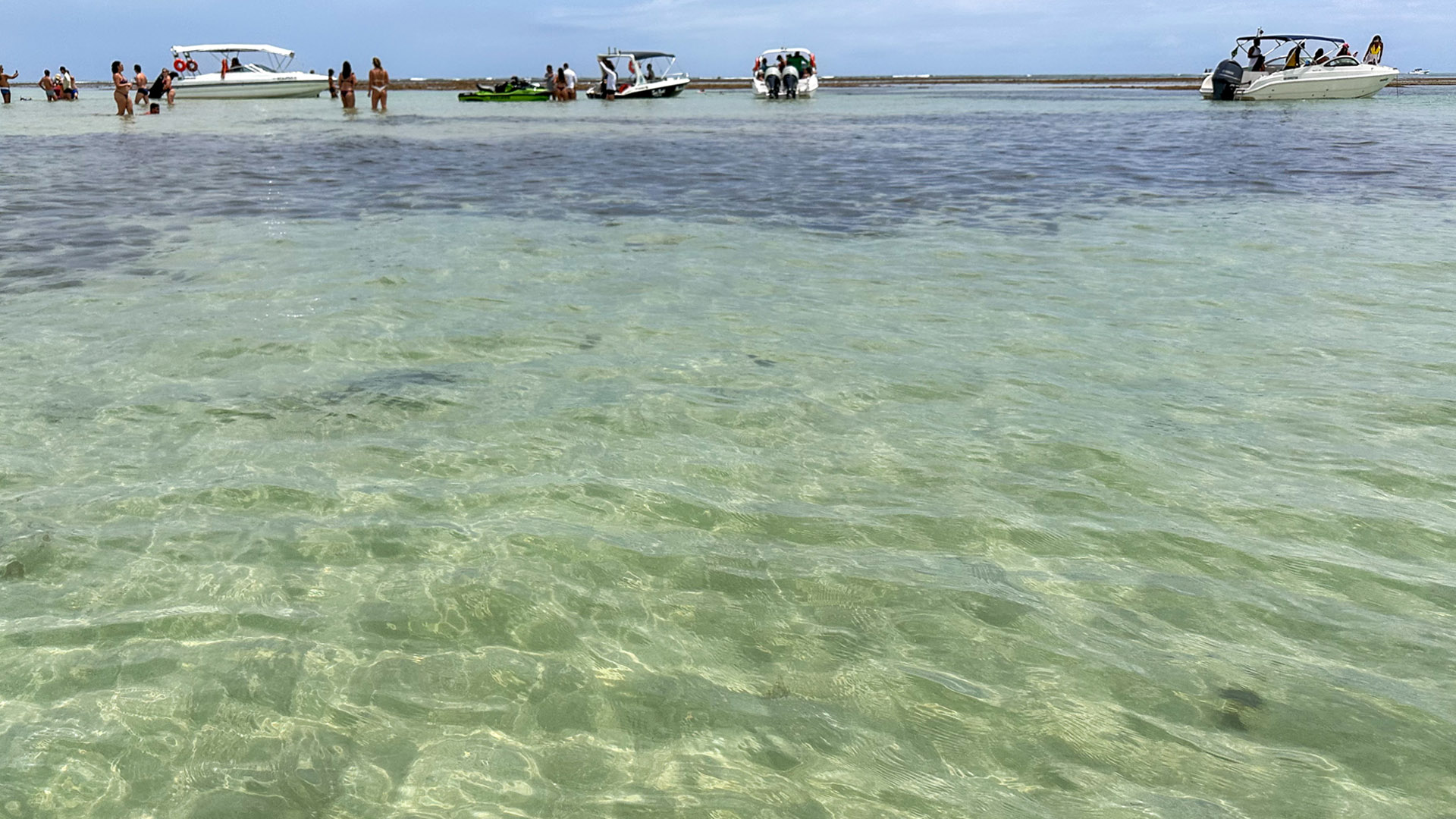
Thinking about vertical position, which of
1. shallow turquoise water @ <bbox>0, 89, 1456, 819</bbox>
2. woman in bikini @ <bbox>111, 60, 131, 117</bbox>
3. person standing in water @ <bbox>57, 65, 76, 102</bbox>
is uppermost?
person standing in water @ <bbox>57, 65, 76, 102</bbox>

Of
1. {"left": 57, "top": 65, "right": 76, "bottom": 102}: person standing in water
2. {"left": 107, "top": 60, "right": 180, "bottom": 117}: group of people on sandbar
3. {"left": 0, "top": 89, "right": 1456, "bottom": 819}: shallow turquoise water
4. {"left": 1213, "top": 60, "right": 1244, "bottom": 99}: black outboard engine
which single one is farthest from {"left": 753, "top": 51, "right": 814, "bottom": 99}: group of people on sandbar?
{"left": 0, "top": 89, "right": 1456, "bottom": 819}: shallow turquoise water

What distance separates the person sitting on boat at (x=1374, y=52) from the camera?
41.2m

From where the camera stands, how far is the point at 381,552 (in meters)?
3.60

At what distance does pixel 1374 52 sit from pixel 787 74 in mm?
28774

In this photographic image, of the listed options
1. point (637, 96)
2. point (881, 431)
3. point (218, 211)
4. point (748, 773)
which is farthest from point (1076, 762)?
point (637, 96)

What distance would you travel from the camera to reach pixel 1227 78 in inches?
1668

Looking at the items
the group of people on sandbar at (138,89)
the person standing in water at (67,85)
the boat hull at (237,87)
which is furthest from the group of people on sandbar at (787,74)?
the person standing in water at (67,85)

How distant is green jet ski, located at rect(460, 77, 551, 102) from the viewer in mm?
49281

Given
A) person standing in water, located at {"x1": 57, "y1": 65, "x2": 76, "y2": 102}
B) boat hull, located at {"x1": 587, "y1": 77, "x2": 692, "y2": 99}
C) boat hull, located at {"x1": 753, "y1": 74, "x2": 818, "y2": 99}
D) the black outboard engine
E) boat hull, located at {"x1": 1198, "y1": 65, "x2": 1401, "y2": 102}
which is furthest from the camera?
boat hull, located at {"x1": 753, "y1": 74, "x2": 818, "y2": 99}

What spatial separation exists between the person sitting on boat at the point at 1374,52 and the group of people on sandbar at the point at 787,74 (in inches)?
1097

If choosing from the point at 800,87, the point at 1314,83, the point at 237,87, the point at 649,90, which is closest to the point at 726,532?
the point at 1314,83

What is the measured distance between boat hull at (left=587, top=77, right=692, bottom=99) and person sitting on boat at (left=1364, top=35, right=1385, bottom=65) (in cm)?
3590

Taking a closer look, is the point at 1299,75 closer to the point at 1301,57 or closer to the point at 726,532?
the point at 1301,57

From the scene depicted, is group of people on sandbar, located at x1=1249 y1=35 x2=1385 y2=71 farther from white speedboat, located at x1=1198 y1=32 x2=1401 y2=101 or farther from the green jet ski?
the green jet ski
